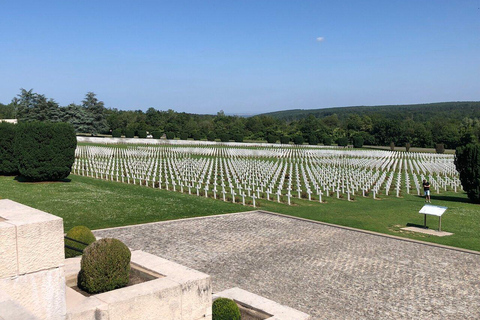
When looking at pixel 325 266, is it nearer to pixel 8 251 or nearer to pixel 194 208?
pixel 8 251

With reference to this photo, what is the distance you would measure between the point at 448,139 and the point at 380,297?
8177 centimetres

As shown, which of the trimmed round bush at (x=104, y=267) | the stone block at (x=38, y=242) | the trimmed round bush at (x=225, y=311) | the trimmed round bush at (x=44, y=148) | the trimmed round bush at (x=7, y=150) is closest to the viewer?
the stone block at (x=38, y=242)

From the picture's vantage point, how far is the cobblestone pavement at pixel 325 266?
7559 millimetres

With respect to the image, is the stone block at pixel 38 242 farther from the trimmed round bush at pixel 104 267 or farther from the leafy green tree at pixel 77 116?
the leafy green tree at pixel 77 116

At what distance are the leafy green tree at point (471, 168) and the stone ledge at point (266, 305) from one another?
16988 millimetres

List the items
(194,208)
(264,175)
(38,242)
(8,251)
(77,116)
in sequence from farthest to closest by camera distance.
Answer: (77,116), (264,175), (194,208), (38,242), (8,251)

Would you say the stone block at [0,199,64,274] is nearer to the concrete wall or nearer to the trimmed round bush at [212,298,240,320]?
the concrete wall

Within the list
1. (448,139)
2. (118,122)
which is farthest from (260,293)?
(118,122)

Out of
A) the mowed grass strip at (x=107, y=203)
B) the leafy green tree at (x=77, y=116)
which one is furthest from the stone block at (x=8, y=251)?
the leafy green tree at (x=77, y=116)

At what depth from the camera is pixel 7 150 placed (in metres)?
24.6

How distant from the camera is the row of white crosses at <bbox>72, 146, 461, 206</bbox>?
21750 mm

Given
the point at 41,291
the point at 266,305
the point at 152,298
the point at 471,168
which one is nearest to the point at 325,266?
the point at 266,305

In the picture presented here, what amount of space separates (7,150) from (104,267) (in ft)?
73.1

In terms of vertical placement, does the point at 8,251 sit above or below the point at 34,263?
above
